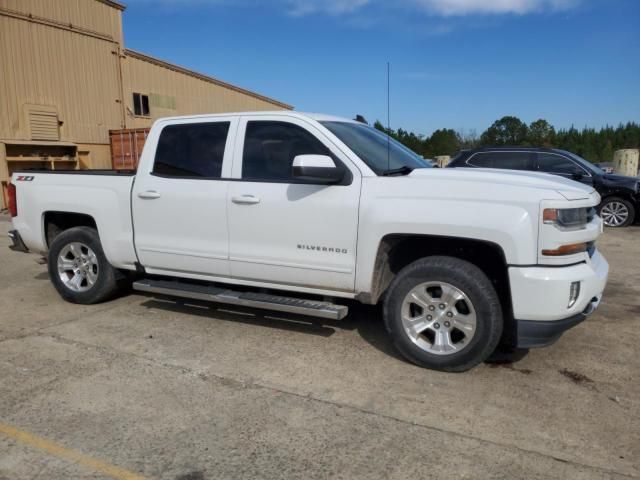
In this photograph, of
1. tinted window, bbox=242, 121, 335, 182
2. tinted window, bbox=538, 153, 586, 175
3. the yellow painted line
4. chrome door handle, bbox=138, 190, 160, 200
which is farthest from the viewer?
tinted window, bbox=538, 153, 586, 175

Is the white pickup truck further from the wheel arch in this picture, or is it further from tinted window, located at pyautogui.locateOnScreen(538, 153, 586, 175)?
tinted window, located at pyautogui.locateOnScreen(538, 153, 586, 175)

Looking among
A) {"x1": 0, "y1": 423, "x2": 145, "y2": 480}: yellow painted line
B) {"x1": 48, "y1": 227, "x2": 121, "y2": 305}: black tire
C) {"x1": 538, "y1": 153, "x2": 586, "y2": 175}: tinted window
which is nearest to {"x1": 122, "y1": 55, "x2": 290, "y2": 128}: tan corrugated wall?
{"x1": 538, "y1": 153, "x2": 586, "y2": 175}: tinted window

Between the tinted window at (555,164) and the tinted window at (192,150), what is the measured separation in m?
8.52

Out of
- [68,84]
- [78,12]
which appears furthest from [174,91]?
[68,84]

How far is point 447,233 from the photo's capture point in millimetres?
3797

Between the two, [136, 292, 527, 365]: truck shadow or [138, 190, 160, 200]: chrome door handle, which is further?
[138, 190, 160, 200]: chrome door handle

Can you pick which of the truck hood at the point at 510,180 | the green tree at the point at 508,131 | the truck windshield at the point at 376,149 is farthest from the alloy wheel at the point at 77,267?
the green tree at the point at 508,131

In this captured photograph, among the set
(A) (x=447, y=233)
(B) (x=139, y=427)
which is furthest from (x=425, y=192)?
(B) (x=139, y=427)

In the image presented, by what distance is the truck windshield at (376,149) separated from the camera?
4.36 metres

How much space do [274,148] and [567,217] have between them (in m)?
2.40

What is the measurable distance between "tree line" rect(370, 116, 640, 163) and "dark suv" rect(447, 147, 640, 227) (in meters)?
35.0

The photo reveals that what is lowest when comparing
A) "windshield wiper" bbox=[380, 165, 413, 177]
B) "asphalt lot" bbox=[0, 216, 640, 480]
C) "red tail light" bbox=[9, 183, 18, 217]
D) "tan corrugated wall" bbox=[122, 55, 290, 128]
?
"asphalt lot" bbox=[0, 216, 640, 480]

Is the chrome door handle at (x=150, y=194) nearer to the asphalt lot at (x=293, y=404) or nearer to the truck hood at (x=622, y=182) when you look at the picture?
the asphalt lot at (x=293, y=404)

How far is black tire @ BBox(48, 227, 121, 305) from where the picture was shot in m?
5.61
